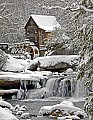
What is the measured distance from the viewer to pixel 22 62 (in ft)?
92.9

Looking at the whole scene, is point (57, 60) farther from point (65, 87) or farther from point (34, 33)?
point (34, 33)

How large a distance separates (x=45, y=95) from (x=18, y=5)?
2969 centimetres

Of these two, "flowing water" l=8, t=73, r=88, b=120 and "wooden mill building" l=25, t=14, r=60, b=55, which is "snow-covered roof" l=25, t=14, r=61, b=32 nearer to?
"wooden mill building" l=25, t=14, r=60, b=55

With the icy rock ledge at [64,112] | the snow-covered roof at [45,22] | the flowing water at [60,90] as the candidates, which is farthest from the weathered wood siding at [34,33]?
the icy rock ledge at [64,112]

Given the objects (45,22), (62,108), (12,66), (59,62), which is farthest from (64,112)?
(45,22)

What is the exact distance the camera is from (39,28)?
39.5 metres

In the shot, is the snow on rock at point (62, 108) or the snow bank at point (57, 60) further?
the snow bank at point (57, 60)

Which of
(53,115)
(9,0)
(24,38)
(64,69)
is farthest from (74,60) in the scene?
(9,0)

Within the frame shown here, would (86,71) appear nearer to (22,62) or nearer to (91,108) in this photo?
(91,108)

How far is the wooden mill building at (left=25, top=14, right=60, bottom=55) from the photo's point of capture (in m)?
39.2

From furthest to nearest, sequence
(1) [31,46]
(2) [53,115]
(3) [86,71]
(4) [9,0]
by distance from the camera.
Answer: (4) [9,0], (1) [31,46], (2) [53,115], (3) [86,71]

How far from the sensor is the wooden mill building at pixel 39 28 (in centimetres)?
3916

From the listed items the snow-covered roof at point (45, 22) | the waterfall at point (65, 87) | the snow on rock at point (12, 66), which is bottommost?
the snow on rock at point (12, 66)

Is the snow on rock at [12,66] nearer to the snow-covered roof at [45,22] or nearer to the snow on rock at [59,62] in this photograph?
the snow on rock at [59,62]
